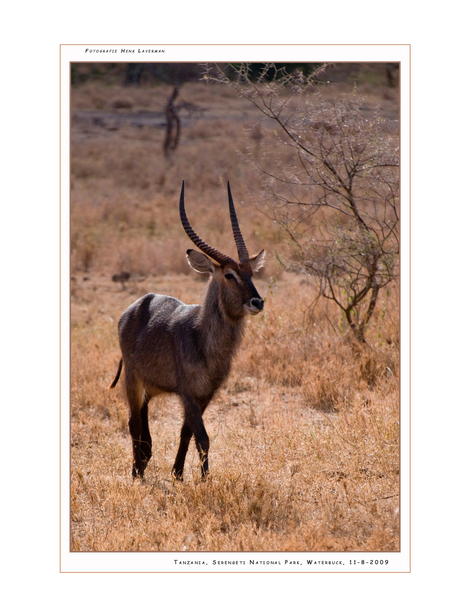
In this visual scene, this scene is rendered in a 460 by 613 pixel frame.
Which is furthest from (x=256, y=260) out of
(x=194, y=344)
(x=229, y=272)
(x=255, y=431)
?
(x=255, y=431)

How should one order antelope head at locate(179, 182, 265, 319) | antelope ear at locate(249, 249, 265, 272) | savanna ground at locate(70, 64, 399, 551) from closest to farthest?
savanna ground at locate(70, 64, 399, 551) → antelope head at locate(179, 182, 265, 319) → antelope ear at locate(249, 249, 265, 272)

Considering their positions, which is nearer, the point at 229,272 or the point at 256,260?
the point at 229,272

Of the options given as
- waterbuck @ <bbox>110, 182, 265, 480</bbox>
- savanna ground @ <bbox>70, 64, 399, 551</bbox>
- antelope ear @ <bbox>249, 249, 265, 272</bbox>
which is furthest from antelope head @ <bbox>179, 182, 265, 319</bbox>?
savanna ground @ <bbox>70, 64, 399, 551</bbox>

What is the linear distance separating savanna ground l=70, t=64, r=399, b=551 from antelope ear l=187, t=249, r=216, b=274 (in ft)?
5.27

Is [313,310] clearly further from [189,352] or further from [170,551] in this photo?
[170,551]

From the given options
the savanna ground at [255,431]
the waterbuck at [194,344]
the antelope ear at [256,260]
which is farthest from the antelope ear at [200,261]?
the savanna ground at [255,431]

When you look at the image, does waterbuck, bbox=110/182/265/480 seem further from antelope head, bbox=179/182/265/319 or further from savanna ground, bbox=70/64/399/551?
savanna ground, bbox=70/64/399/551

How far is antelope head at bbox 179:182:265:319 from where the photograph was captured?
4.71m

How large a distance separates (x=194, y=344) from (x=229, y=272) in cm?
67

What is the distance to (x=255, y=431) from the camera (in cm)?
588

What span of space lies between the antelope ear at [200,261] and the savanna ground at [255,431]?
1.61 metres

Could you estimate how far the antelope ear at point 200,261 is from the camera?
4824mm

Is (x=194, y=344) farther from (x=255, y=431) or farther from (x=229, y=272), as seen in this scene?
(x=255, y=431)

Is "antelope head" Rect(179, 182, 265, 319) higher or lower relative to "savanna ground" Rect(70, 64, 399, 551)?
higher
